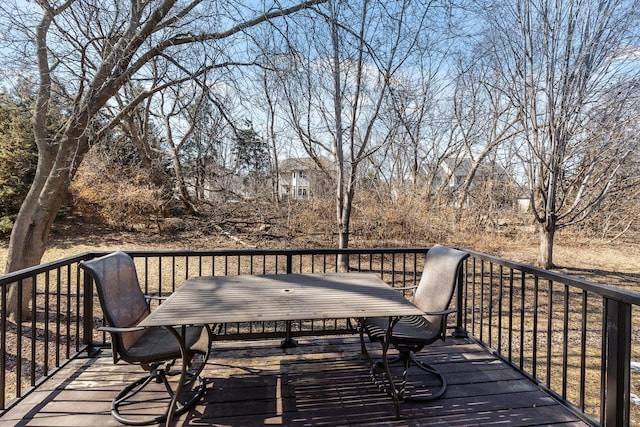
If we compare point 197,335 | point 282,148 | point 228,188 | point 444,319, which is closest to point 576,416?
point 444,319

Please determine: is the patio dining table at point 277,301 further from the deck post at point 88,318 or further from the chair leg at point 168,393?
the deck post at point 88,318

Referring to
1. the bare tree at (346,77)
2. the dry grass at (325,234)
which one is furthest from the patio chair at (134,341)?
the dry grass at (325,234)

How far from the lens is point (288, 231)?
914 centimetres

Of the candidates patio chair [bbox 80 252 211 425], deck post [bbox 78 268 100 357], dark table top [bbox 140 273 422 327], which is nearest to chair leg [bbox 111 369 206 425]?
patio chair [bbox 80 252 211 425]

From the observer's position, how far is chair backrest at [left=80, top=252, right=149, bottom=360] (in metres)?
1.80

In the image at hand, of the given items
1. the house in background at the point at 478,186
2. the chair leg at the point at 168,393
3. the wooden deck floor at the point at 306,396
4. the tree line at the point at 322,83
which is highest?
the tree line at the point at 322,83

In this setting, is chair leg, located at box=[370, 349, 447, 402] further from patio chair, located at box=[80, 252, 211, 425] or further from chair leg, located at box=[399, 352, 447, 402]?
patio chair, located at box=[80, 252, 211, 425]

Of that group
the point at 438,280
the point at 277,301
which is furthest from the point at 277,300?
the point at 438,280

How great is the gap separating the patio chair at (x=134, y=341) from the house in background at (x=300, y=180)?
6587 mm

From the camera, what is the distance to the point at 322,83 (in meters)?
6.24

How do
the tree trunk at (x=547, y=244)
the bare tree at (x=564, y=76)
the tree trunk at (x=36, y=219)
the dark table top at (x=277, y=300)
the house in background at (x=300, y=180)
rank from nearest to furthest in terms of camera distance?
the dark table top at (x=277, y=300) < the tree trunk at (x=36, y=219) < the bare tree at (x=564, y=76) < the tree trunk at (x=547, y=244) < the house in background at (x=300, y=180)

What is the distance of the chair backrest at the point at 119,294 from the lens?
5.89ft

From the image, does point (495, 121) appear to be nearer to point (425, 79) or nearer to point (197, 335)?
point (425, 79)

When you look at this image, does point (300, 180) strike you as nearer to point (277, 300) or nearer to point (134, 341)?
point (277, 300)
